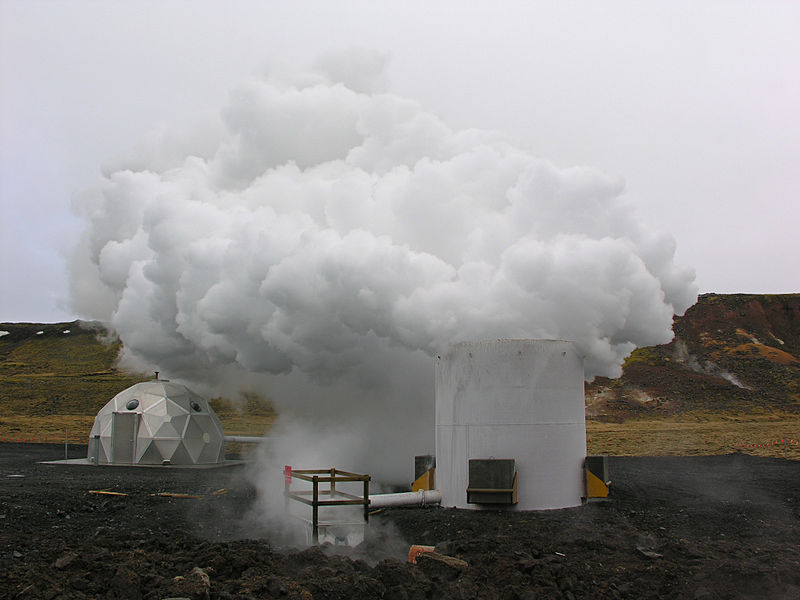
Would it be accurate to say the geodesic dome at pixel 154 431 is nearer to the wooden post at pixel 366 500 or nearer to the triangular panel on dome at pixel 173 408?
the triangular panel on dome at pixel 173 408

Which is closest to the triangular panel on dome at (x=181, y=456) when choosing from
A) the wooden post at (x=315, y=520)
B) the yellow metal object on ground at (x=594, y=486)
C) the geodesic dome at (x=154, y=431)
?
the geodesic dome at (x=154, y=431)

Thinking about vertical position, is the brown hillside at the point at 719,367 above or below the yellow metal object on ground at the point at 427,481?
above

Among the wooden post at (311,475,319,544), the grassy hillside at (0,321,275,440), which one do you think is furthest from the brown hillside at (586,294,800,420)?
the wooden post at (311,475,319,544)

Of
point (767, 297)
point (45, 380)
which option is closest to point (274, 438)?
point (45, 380)

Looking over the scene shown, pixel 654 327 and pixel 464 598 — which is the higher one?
pixel 654 327

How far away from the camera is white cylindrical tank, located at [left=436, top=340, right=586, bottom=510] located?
588 inches

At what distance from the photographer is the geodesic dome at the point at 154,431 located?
3000cm

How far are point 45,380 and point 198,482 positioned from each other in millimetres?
77025

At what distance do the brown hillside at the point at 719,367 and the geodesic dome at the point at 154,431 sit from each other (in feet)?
140

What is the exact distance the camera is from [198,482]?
23719 millimetres

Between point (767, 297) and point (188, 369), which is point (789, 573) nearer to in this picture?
point (188, 369)

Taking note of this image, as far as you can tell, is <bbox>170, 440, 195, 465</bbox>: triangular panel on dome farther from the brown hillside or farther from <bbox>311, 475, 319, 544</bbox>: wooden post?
the brown hillside

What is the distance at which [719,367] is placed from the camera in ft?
285

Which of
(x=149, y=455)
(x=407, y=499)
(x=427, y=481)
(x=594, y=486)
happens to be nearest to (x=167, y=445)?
(x=149, y=455)
